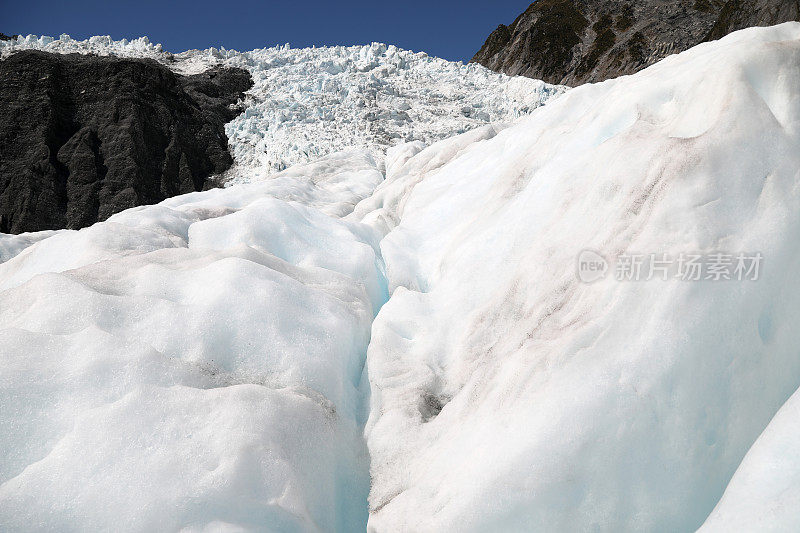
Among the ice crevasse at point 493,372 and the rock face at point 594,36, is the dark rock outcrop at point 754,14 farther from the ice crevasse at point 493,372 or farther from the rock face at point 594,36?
the ice crevasse at point 493,372

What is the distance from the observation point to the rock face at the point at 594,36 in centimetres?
5125

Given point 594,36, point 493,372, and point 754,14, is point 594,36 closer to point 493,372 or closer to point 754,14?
point 754,14

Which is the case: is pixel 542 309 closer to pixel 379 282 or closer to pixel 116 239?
pixel 379 282

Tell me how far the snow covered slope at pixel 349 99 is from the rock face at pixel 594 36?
117 ft

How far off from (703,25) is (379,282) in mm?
59503

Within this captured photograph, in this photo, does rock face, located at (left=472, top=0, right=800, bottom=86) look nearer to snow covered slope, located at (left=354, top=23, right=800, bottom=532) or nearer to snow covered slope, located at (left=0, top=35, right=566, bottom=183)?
snow covered slope, located at (left=0, top=35, right=566, bottom=183)

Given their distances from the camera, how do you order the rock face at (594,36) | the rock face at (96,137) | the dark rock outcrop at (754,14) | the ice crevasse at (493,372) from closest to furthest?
the ice crevasse at (493,372), the rock face at (96,137), the dark rock outcrop at (754,14), the rock face at (594,36)

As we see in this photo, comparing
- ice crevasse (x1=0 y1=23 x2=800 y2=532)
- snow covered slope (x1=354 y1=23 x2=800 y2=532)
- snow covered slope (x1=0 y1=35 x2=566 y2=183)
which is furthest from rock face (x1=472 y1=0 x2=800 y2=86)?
ice crevasse (x1=0 y1=23 x2=800 y2=532)

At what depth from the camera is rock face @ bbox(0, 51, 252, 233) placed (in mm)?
16094

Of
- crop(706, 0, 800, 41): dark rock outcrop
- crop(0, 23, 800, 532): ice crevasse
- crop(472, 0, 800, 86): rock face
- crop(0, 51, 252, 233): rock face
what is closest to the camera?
crop(0, 23, 800, 532): ice crevasse

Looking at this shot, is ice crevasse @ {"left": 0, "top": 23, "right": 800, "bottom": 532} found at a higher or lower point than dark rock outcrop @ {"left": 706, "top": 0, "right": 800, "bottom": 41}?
lower

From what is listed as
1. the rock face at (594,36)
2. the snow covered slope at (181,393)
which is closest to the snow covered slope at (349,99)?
the snow covered slope at (181,393)

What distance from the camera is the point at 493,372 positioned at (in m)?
3.11

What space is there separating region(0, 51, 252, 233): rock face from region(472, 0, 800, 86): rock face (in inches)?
1754
